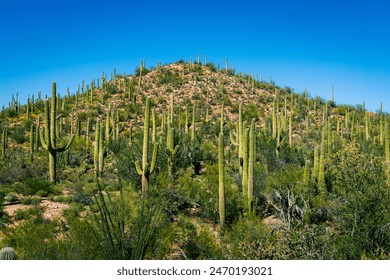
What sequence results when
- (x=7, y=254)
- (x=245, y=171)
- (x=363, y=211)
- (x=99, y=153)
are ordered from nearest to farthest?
(x=7, y=254), (x=363, y=211), (x=245, y=171), (x=99, y=153)

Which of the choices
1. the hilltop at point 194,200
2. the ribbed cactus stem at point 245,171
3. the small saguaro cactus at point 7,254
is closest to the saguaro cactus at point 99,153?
the hilltop at point 194,200

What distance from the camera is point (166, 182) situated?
1421 cm

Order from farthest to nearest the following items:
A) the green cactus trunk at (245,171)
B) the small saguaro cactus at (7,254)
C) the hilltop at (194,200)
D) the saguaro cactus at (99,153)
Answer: the saguaro cactus at (99,153) → the green cactus trunk at (245,171) → the hilltop at (194,200) → the small saguaro cactus at (7,254)

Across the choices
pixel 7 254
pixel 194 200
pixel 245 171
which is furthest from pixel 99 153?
pixel 7 254

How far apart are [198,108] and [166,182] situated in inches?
1075

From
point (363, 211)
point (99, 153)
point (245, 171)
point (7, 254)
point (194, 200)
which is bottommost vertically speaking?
point (7, 254)

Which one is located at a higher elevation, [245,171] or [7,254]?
[245,171]

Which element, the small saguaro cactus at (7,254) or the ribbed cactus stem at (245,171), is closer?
the small saguaro cactus at (7,254)

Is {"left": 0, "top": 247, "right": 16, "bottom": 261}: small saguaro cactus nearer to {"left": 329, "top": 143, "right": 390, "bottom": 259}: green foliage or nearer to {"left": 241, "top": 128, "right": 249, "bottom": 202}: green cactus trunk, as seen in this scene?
{"left": 329, "top": 143, "right": 390, "bottom": 259}: green foliage

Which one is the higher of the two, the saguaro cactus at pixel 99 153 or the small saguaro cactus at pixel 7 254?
the saguaro cactus at pixel 99 153

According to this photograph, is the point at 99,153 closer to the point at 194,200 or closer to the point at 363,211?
the point at 194,200

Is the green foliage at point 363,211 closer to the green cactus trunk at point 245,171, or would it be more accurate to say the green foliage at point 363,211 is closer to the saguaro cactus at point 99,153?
the green cactus trunk at point 245,171

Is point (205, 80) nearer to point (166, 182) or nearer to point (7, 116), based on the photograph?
point (7, 116)

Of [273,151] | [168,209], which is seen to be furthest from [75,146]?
[168,209]
